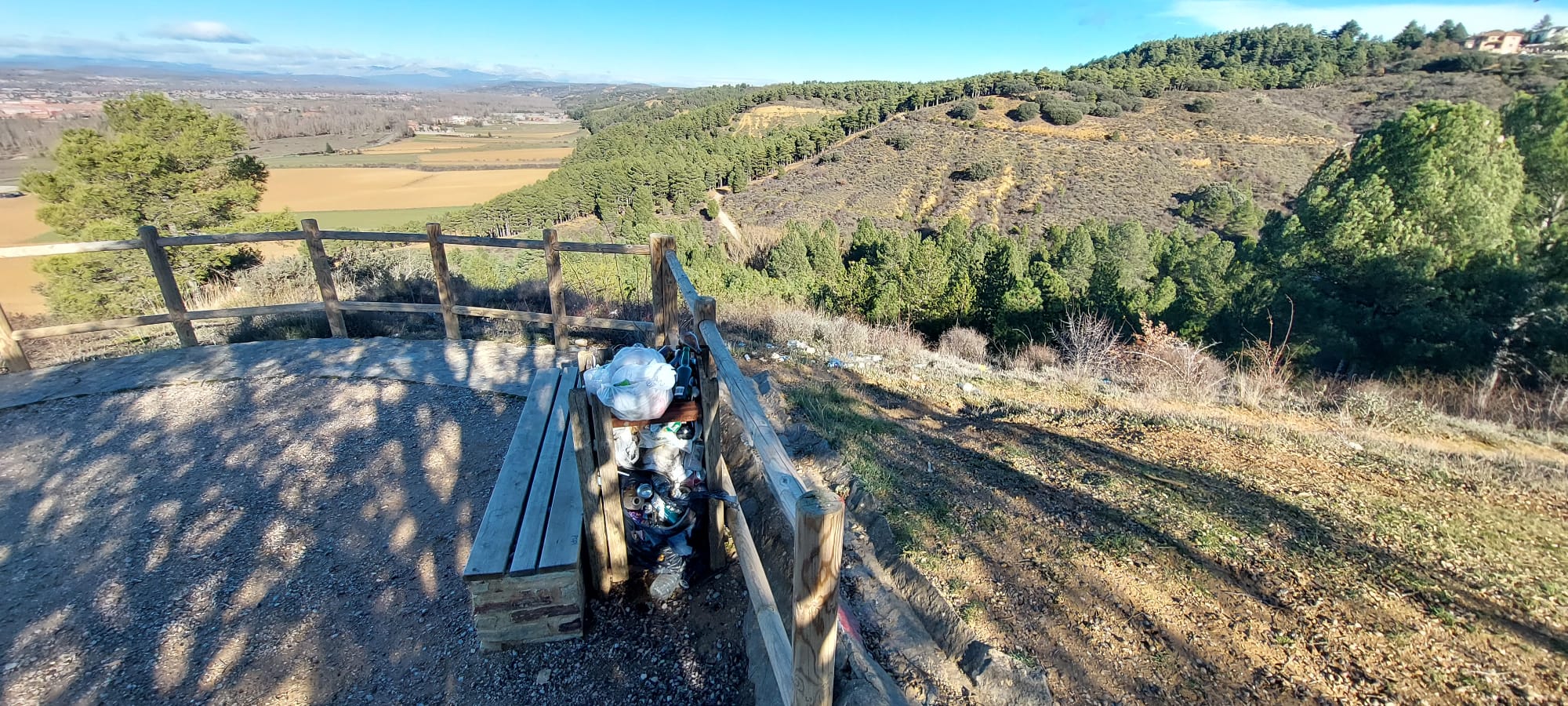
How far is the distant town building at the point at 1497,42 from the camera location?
6270cm

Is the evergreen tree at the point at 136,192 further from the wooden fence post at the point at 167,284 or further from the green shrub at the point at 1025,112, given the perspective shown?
the green shrub at the point at 1025,112

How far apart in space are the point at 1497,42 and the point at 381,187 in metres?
109

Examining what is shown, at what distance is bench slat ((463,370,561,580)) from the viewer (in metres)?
2.70

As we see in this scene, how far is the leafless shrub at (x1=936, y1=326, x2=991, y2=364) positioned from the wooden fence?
8.12 meters

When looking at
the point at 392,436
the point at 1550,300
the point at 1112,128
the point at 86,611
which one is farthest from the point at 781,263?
the point at 1112,128

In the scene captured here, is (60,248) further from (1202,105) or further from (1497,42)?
(1497,42)

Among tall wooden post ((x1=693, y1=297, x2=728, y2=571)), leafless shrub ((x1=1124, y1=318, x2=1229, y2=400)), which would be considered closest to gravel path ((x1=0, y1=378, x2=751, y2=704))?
tall wooden post ((x1=693, y1=297, x2=728, y2=571))

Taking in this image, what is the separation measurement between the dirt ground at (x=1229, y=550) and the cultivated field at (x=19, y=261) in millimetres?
27288

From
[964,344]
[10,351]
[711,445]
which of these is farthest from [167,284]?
[964,344]

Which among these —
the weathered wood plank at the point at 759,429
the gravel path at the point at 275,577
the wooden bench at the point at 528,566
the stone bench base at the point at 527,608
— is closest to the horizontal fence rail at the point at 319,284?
the gravel path at the point at 275,577

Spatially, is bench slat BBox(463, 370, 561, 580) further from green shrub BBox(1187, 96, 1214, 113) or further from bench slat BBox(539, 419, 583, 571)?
green shrub BBox(1187, 96, 1214, 113)

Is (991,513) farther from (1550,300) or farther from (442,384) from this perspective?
(1550,300)

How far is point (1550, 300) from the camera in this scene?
40.1ft

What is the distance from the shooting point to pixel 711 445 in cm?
301
